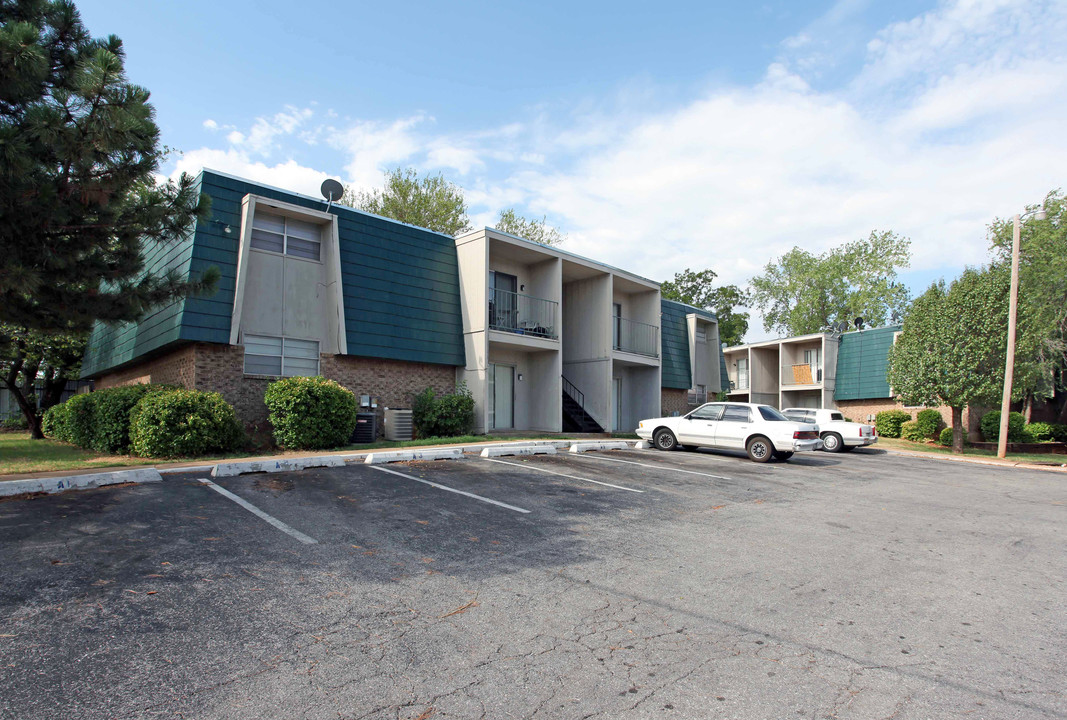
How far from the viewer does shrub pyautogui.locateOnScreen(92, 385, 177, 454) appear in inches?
510

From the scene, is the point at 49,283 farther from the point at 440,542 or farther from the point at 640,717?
the point at 640,717

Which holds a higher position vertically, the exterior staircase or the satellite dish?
the satellite dish

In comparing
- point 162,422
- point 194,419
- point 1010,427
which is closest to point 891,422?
point 1010,427

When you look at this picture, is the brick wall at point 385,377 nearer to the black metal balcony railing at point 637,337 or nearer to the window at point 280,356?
the window at point 280,356

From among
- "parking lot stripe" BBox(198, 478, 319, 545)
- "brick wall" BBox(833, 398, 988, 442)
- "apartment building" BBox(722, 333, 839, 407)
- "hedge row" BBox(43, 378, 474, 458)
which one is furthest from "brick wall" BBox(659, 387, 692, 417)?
"parking lot stripe" BBox(198, 478, 319, 545)

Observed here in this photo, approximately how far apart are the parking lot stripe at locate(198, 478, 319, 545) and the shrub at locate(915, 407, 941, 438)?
93.0ft

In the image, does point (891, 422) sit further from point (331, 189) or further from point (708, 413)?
point (331, 189)

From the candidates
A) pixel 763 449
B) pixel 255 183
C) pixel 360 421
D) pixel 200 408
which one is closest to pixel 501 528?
pixel 200 408

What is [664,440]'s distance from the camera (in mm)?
16969

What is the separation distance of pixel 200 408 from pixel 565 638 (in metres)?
10.3

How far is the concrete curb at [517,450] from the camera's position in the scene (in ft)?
42.3

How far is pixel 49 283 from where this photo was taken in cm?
834

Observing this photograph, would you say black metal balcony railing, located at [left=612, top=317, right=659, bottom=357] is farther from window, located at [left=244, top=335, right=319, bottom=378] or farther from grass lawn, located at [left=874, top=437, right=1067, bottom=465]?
window, located at [left=244, top=335, right=319, bottom=378]

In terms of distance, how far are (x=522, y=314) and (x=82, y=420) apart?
1234 centimetres
